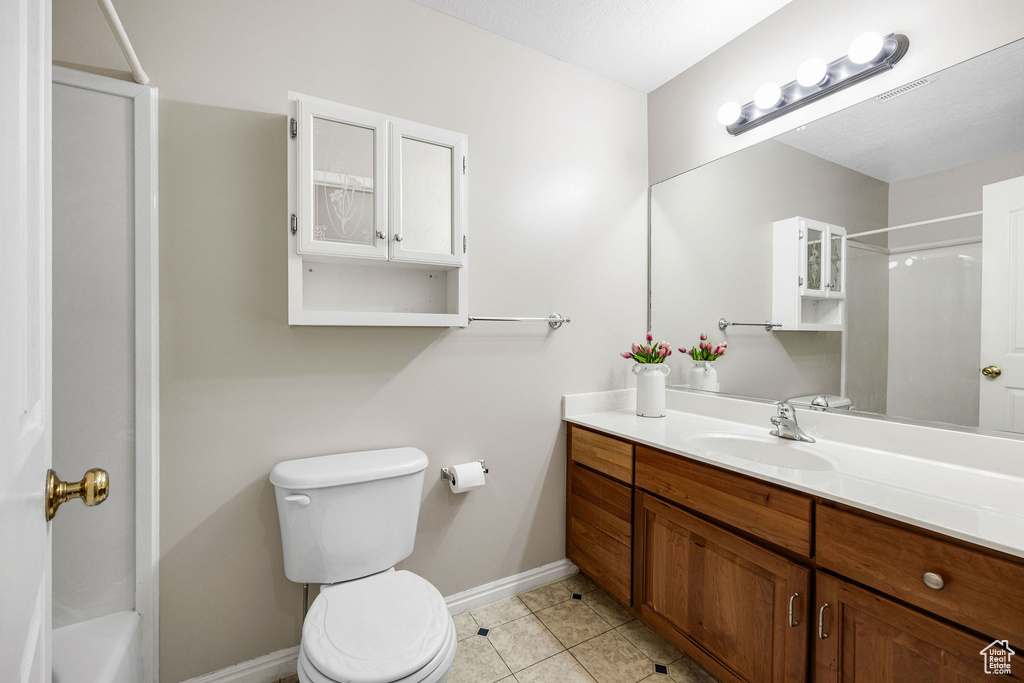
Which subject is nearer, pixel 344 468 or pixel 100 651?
pixel 100 651

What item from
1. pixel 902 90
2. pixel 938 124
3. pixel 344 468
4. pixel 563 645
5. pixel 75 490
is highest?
pixel 902 90

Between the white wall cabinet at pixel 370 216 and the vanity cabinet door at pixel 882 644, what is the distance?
1278mm

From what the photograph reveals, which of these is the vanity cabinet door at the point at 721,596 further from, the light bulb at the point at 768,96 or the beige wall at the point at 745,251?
the light bulb at the point at 768,96

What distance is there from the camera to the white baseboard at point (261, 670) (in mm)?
1392

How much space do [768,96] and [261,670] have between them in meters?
2.69

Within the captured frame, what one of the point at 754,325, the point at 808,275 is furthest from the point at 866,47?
the point at 754,325

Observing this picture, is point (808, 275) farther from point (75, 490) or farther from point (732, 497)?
point (75, 490)

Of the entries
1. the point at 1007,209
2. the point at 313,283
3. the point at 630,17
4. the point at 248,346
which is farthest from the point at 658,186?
the point at 248,346

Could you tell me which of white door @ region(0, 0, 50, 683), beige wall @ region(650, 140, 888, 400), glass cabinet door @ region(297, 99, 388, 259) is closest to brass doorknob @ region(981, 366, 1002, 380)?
beige wall @ region(650, 140, 888, 400)

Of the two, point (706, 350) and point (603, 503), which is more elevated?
point (706, 350)

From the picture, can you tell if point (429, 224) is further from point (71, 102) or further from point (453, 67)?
point (71, 102)

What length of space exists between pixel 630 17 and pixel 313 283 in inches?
61.6

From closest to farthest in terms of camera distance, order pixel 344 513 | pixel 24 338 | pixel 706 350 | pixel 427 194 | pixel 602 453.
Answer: pixel 24 338 → pixel 344 513 → pixel 427 194 → pixel 602 453 → pixel 706 350

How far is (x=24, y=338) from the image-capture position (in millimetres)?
462
